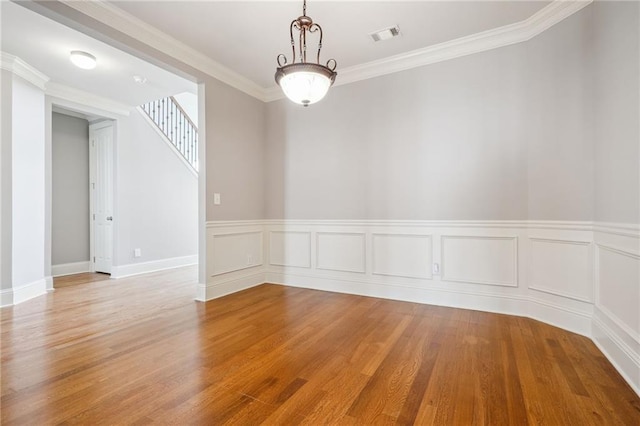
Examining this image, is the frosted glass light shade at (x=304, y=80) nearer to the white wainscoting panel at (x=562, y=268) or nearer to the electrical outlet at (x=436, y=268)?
the electrical outlet at (x=436, y=268)

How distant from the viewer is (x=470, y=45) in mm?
3197

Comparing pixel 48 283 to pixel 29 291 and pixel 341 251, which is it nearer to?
pixel 29 291

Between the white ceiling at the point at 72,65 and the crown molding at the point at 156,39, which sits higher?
the white ceiling at the point at 72,65

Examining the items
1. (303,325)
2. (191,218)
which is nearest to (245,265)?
(303,325)

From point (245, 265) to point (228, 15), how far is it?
2.91m

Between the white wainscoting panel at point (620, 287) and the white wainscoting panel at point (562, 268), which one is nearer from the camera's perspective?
the white wainscoting panel at point (620, 287)

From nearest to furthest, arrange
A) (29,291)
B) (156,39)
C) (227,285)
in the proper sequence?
(156,39)
(29,291)
(227,285)

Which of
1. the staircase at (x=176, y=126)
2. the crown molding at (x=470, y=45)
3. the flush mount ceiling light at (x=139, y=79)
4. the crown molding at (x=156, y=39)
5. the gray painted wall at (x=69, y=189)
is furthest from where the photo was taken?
the staircase at (x=176, y=126)

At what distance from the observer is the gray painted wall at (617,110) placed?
1914 mm

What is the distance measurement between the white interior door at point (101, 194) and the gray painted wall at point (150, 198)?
25 cm

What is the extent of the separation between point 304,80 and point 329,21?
114 centimetres

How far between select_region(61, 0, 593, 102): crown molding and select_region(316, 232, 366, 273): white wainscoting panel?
2.00m

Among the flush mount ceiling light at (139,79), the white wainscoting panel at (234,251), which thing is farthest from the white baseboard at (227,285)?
the flush mount ceiling light at (139,79)

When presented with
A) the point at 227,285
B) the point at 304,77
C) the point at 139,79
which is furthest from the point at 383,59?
the point at 227,285
